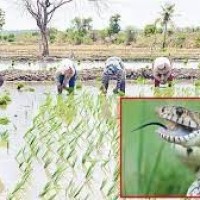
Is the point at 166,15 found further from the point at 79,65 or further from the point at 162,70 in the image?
the point at 79,65

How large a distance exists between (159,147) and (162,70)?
0.35 m

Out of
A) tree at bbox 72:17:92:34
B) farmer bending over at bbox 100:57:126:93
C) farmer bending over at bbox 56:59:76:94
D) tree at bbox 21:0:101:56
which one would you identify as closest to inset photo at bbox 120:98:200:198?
farmer bending over at bbox 100:57:126:93

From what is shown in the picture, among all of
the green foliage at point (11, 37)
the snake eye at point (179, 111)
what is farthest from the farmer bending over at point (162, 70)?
the green foliage at point (11, 37)

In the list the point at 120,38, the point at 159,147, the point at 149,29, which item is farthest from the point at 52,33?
the point at 159,147

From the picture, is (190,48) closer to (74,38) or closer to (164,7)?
(164,7)

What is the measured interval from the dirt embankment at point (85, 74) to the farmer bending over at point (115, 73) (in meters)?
0.03

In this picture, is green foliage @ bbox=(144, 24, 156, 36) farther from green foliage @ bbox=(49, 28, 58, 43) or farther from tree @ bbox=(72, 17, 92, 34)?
green foliage @ bbox=(49, 28, 58, 43)

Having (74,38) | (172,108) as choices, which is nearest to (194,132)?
(172,108)

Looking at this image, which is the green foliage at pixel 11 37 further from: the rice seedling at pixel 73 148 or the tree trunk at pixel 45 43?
the rice seedling at pixel 73 148

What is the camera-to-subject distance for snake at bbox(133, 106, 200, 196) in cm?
365

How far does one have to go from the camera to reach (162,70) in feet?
12.1

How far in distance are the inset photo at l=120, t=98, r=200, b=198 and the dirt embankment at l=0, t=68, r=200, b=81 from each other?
0.16 metres

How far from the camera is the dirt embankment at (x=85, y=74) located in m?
3.72

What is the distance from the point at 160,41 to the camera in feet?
12.2
